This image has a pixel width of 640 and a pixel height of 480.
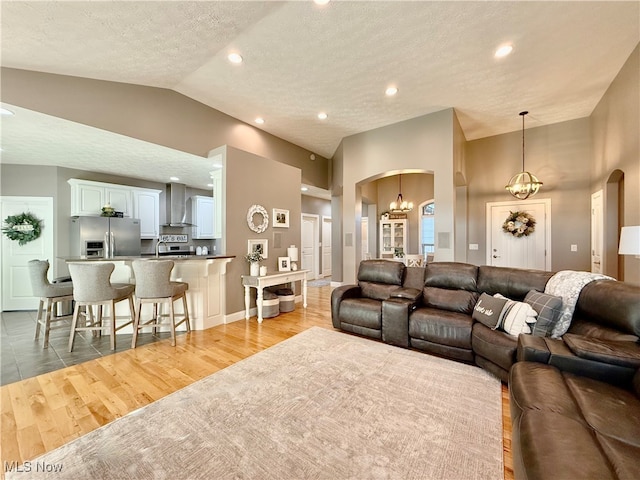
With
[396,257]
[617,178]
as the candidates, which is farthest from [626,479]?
[396,257]

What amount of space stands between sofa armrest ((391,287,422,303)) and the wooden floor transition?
3.94ft

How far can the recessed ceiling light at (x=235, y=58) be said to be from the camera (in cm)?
296

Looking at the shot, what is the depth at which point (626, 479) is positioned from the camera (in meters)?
0.88

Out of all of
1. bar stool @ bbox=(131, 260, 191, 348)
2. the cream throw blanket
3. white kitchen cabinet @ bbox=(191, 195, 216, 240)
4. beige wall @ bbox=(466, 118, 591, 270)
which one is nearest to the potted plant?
bar stool @ bbox=(131, 260, 191, 348)

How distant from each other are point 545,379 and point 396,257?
5122mm

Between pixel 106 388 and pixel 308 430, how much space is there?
1826 mm

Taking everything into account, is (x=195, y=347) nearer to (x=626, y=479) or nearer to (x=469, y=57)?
(x=626, y=479)

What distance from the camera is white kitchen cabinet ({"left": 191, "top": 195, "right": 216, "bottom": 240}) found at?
20.4ft

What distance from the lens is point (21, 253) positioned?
4.57 metres

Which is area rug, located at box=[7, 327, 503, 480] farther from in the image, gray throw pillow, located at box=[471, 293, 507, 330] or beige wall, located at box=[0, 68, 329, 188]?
beige wall, located at box=[0, 68, 329, 188]

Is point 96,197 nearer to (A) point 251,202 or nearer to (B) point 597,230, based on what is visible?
(A) point 251,202

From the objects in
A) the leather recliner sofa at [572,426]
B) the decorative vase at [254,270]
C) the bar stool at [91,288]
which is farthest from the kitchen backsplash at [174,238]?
the leather recliner sofa at [572,426]

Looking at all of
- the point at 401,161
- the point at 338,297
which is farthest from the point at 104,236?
the point at 401,161

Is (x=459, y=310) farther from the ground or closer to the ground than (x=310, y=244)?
closer to the ground
